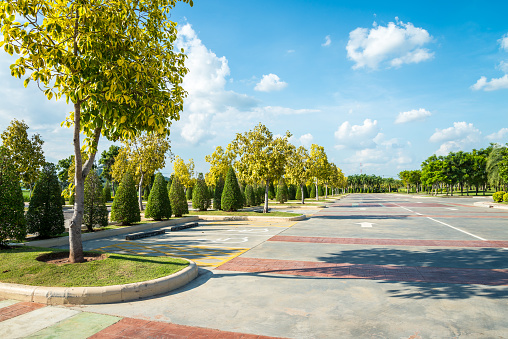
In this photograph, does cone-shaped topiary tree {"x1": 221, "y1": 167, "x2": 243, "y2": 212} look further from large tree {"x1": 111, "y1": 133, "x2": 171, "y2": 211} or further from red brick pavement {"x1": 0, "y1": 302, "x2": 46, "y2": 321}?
red brick pavement {"x1": 0, "y1": 302, "x2": 46, "y2": 321}

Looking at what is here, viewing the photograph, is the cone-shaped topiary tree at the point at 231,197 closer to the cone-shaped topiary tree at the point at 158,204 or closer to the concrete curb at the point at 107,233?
the concrete curb at the point at 107,233

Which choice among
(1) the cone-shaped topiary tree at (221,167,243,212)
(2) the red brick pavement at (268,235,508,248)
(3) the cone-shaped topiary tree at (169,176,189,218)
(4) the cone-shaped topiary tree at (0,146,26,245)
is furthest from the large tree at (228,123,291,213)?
(4) the cone-shaped topiary tree at (0,146,26,245)

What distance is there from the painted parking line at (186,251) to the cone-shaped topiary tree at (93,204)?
324 centimetres

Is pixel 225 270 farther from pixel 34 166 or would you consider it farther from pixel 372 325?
pixel 34 166

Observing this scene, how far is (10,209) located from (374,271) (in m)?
10.3

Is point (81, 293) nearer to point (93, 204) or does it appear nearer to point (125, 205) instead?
point (93, 204)

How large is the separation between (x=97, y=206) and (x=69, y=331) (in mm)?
11404

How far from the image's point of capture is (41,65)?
6676 millimetres

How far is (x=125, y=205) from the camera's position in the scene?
16.6 meters

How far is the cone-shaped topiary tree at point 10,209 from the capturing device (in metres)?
9.04

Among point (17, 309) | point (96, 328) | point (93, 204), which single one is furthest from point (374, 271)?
point (93, 204)

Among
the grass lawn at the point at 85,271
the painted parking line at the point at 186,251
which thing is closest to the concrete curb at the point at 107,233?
the painted parking line at the point at 186,251

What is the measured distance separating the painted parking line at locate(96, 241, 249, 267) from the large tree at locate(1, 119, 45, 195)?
81.4ft

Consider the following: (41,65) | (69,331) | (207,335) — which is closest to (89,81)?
(41,65)
